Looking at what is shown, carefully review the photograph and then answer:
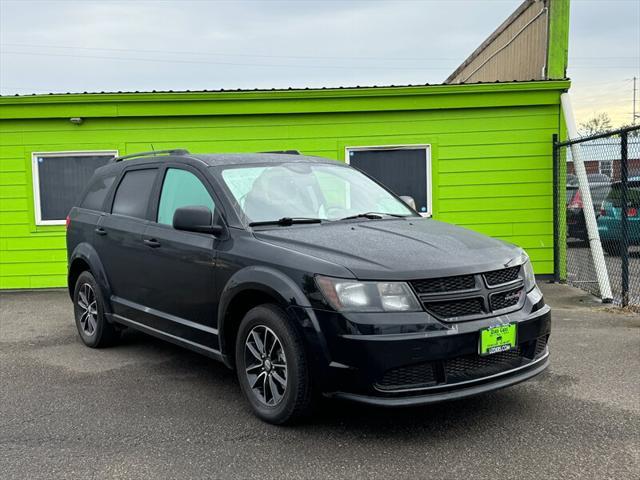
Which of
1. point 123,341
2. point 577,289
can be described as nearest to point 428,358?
point 123,341

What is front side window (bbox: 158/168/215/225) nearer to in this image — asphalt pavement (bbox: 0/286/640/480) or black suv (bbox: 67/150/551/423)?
black suv (bbox: 67/150/551/423)

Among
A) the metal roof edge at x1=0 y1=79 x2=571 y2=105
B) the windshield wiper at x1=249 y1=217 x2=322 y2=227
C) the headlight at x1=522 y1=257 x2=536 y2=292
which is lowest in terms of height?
the headlight at x1=522 y1=257 x2=536 y2=292

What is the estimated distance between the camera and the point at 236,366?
4.21m

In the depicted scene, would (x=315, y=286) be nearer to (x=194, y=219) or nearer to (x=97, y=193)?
(x=194, y=219)

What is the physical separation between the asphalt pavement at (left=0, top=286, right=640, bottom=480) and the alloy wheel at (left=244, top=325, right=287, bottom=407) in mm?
203

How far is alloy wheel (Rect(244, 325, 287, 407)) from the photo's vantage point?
385 centimetres

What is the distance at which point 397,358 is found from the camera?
134 inches

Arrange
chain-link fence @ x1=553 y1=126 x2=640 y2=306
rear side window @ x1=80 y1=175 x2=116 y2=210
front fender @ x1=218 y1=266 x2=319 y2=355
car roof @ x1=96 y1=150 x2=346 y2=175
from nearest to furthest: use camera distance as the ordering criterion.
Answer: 1. front fender @ x1=218 y1=266 x2=319 y2=355
2. car roof @ x1=96 y1=150 x2=346 y2=175
3. rear side window @ x1=80 y1=175 x2=116 y2=210
4. chain-link fence @ x1=553 y1=126 x2=640 y2=306

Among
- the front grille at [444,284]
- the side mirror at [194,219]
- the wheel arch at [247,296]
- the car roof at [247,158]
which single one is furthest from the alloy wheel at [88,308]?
the front grille at [444,284]

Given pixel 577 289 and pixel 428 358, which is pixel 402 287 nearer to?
pixel 428 358

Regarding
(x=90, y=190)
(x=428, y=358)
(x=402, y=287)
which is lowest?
(x=428, y=358)

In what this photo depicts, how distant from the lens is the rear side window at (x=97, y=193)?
6.03 m

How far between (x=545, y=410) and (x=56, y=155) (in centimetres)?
824

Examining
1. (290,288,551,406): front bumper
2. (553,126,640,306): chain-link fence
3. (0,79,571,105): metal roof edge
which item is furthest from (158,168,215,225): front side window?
(553,126,640,306): chain-link fence
